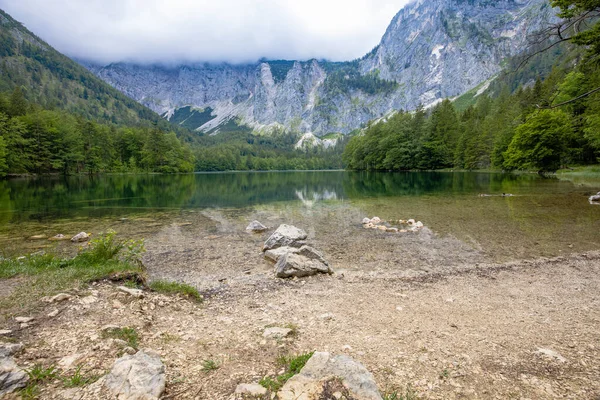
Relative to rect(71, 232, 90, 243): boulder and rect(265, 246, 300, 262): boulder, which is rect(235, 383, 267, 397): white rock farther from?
rect(71, 232, 90, 243): boulder

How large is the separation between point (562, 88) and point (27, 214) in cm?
8964

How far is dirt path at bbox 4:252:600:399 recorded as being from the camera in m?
4.57

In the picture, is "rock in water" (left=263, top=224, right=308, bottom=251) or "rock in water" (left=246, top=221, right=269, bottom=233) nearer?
"rock in water" (left=263, top=224, right=308, bottom=251)

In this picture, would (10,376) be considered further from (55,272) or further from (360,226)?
(360,226)

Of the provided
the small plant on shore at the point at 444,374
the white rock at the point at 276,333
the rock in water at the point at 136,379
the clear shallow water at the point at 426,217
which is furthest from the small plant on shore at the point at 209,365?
the clear shallow water at the point at 426,217

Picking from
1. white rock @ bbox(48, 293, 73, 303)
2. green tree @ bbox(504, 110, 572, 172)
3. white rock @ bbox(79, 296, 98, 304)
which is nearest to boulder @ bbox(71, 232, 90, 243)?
white rock @ bbox(48, 293, 73, 303)

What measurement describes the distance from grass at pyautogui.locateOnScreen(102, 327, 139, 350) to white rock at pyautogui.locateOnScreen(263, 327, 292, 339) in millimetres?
2556

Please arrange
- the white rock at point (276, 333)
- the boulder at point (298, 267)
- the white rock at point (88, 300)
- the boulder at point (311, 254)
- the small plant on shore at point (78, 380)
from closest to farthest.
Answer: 1. the small plant on shore at point (78, 380)
2. the white rock at point (276, 333)
3. the white rock at point (88, 300)
4. the boulder at point (298, 267)
5. the boulder at point (311, 254)

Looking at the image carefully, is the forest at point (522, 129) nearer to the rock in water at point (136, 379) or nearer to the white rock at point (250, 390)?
the white rock at point (250, 390)

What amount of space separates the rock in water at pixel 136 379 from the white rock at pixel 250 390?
110 cm

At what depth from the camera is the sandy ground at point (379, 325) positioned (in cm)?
461

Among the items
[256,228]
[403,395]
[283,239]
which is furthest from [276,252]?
[403,395]

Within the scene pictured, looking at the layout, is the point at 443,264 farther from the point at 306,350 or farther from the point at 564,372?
the point at 306,350

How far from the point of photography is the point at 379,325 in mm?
6840
